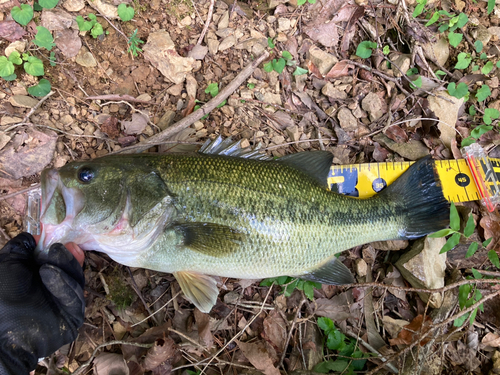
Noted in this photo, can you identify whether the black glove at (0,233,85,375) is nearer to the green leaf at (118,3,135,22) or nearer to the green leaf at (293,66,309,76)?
the green leaf at (118,3,135,22)

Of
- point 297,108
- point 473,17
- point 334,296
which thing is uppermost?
point 473,17

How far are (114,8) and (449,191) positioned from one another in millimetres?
3624

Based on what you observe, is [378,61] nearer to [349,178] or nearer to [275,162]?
[349,178]

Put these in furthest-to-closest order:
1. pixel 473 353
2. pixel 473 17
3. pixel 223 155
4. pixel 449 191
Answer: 1. pixel 473 17
2. pixel 449 191
3. pixel 473 353
4. pixel 223 155

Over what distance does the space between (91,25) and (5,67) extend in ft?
2.62

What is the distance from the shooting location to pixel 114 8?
2.88m

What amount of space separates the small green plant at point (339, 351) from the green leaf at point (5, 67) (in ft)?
11.2

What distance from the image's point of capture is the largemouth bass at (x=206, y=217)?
2.20 metres

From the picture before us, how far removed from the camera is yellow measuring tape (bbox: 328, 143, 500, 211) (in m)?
3.06

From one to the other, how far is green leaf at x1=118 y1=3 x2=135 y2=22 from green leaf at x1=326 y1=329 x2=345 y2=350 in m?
3.39

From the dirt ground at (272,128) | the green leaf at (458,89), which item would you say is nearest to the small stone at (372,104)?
the dirt ground at (272,128)

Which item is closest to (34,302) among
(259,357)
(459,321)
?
(259,357)

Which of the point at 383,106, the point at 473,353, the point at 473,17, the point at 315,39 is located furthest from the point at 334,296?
the point at 473,17

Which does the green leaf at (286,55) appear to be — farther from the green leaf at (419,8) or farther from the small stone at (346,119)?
the green leaf at (419,8)
